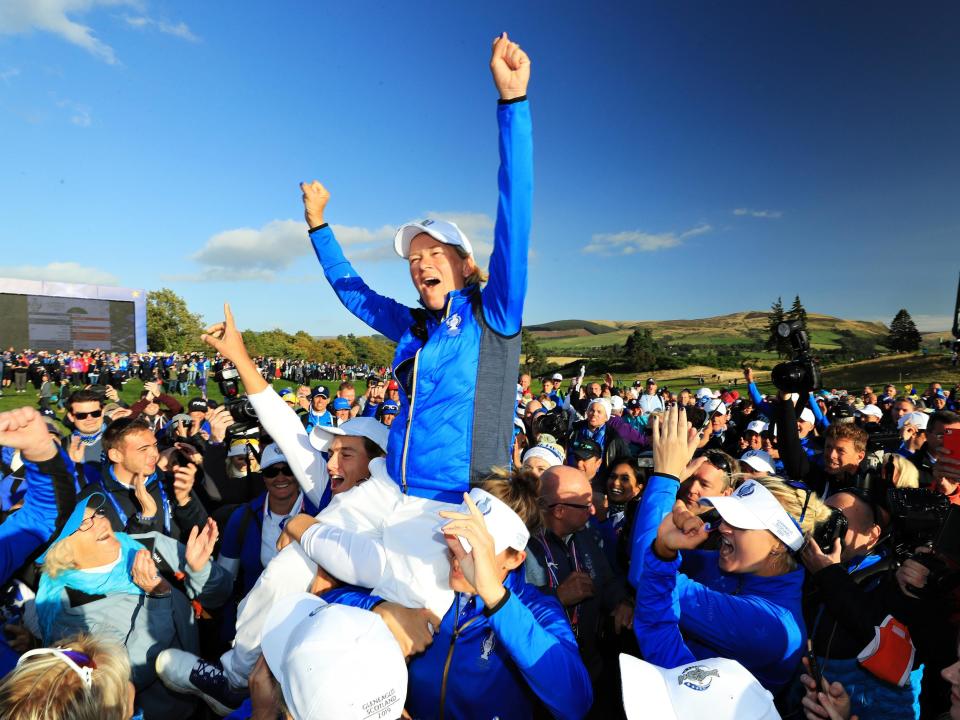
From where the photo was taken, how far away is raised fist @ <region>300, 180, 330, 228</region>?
326 centimetres

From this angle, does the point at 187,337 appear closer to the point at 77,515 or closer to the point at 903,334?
the point at 77,515

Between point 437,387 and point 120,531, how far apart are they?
2.51 metres

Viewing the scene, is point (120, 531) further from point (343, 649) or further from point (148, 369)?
point (148, 369)

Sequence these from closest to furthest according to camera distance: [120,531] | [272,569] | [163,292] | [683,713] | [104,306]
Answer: [683,713] < [272,569] < [120,531] < [104,306] < [163,292]

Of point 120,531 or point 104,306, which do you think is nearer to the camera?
point 120,531

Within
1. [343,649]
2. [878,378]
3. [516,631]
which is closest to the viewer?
[343,649]

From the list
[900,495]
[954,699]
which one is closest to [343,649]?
[954,699]

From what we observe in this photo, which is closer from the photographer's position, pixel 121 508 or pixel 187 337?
pixel 121 508

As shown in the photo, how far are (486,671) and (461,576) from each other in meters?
0.50

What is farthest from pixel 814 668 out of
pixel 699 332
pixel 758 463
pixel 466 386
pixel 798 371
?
pixel 699 332

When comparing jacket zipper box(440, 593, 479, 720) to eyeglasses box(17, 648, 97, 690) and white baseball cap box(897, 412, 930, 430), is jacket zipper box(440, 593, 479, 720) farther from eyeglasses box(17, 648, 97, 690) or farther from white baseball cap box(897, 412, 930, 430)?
white baseball cap box(897, 412, 930, 430)

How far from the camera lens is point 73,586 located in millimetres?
2746

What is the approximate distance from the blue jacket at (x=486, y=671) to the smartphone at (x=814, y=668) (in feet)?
3.14

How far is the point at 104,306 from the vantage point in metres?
58.7
